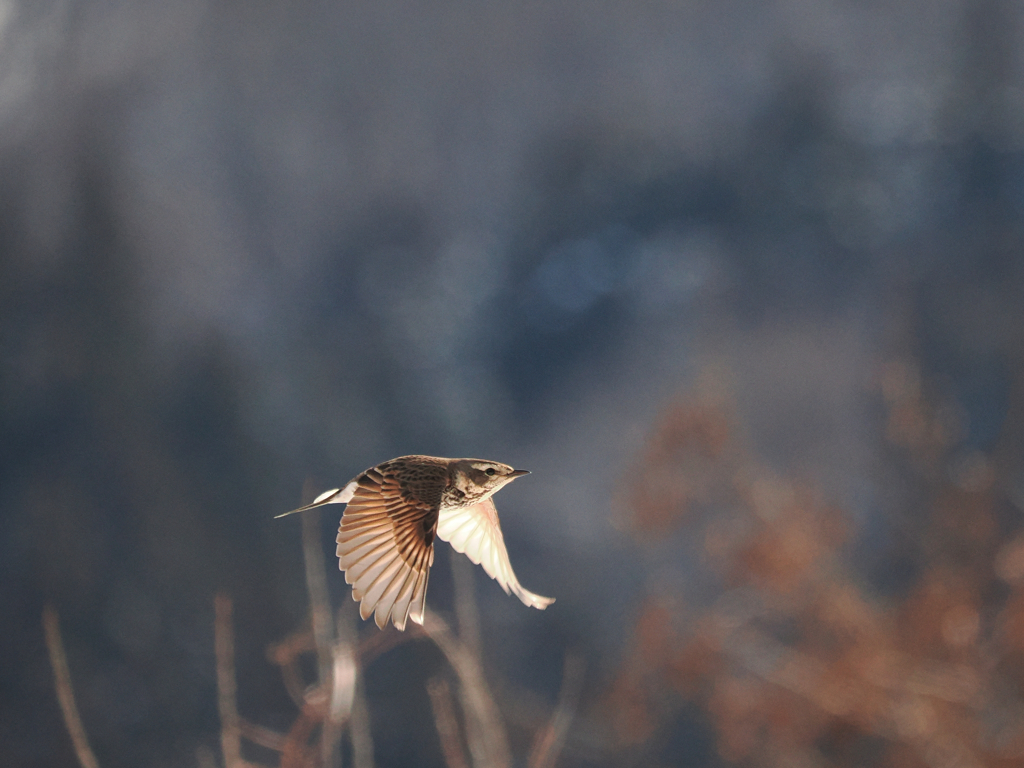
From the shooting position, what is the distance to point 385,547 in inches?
13.7

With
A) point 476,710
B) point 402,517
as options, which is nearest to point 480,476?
point 402,517

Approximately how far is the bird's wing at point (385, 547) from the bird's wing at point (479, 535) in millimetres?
57

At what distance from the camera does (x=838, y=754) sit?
309 centimetres

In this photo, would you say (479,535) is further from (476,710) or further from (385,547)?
(476,710)

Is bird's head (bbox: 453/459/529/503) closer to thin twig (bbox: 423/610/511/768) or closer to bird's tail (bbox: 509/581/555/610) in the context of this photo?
bird's tail (bbox: 509/581/555/610)

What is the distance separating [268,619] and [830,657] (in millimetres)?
2246

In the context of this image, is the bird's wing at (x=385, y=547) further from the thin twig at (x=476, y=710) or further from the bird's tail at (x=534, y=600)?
the thin twig at (x=476, y=710)

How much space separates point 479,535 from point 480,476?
5.2 inches

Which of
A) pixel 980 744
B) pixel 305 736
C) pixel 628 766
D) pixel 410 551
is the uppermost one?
pixel 410 551

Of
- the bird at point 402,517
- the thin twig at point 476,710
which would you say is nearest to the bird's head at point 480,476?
the bird at point 402,517

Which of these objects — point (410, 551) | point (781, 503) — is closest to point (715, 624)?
point (781, 503)

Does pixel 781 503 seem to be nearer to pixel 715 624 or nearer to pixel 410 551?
pixel 715 624

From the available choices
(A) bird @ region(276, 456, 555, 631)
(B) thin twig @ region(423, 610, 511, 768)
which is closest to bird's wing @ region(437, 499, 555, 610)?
(A) bird @ region(276, 456, 555, 631)

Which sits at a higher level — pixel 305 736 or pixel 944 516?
pixel 305 736
